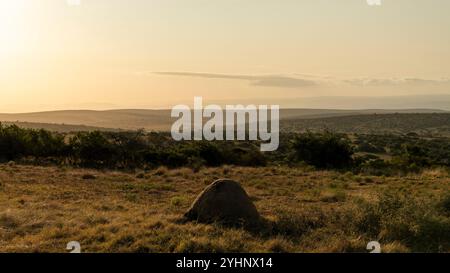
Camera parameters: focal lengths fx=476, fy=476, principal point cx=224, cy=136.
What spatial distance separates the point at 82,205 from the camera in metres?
13.9

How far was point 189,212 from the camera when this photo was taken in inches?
451

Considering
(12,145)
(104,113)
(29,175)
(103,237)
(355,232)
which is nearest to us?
(103,237)

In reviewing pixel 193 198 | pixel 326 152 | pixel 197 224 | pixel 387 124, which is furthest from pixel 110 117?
pixel 197 224

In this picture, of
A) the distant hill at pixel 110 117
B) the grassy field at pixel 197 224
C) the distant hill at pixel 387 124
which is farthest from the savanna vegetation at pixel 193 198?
the distant hill at pixel 110 117

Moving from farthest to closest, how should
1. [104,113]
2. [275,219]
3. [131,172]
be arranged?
[104,113]
[131,172]
[275,219]

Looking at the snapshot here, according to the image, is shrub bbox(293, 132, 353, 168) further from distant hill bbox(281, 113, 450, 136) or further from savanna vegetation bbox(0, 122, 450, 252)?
distant hill bbox(281, 113, 450, 136)

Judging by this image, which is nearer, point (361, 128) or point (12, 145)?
point (12, 145)

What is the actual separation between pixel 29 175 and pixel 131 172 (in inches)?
214

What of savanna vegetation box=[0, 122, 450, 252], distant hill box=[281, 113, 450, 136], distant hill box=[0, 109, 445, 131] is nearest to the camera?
savanna vegetation box=[0, 122, 450, 252]

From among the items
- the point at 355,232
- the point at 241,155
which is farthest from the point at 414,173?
the point at 355,232

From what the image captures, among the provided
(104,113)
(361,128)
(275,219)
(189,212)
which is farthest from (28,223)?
(104,113)

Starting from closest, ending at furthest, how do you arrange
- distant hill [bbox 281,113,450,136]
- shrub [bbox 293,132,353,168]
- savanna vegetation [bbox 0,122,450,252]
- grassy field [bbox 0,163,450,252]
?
grassy field [bbox 0,163,450,252] < savanna vegetation [bbox 0,122,450,252] < shrub [bbox 293,132,353,168] < distant hill [bbox 281,113,450,136]

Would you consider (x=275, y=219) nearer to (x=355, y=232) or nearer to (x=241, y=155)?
(x=355, y=232)

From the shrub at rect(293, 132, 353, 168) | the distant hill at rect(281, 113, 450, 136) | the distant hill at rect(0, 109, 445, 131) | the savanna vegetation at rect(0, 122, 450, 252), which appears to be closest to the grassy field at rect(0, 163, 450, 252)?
the savanna vegetation at rect(0, 122, 450, 252)
